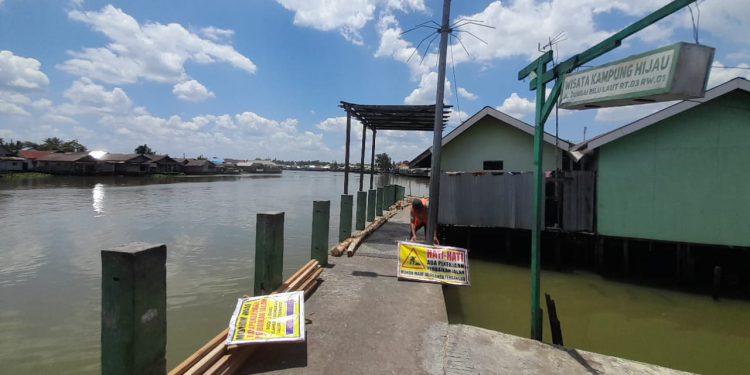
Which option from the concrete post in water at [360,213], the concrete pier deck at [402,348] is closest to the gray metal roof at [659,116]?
the concrete pier deck at [402,348]

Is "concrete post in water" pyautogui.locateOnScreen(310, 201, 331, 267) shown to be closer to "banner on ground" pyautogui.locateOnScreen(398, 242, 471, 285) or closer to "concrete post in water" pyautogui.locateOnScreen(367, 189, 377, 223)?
"banner on ground" pyautogui.locateOnScreen(398, 242, 471, 285)

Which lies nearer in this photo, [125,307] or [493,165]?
[125,307]

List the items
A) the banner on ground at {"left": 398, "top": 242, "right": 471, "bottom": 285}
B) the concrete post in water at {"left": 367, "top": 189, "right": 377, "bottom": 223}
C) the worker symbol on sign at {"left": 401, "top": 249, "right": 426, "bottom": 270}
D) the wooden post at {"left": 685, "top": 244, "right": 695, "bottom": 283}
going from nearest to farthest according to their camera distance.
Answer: the banner on ground at {"left": 398, "top": 242, "right": 471, "bottom": 285}, the worker symbol on sign at {"left": 401, "top": 249, "right": 426, "bottom": 270}, the wooden post at {"left": 685, "top": 244, "right": 695, "bottom": 283}, the concrete post in water at {"left": 367, "top": 189, "right": 377, "bottom": 223}

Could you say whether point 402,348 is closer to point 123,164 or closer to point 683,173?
point 683,173

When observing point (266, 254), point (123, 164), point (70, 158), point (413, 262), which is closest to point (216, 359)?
point (266, 254)

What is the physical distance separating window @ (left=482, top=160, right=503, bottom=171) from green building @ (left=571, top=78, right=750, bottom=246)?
13.1 ft

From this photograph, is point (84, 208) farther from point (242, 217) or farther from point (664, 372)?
point (664, 372)

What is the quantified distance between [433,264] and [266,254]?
11.3 feet

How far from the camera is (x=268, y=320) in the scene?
421 centimetres

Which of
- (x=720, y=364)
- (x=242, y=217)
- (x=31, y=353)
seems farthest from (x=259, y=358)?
(x=242, y=217)

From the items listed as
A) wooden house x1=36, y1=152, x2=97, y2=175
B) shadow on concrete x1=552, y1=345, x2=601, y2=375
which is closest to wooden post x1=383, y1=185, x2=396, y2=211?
shadow on concrete x1=552, y1=345, x2=601, y2=375

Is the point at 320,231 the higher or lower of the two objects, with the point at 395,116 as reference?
lower

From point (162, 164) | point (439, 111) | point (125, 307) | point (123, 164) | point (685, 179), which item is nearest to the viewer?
point (125, 307)

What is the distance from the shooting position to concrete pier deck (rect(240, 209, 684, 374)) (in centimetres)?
384
